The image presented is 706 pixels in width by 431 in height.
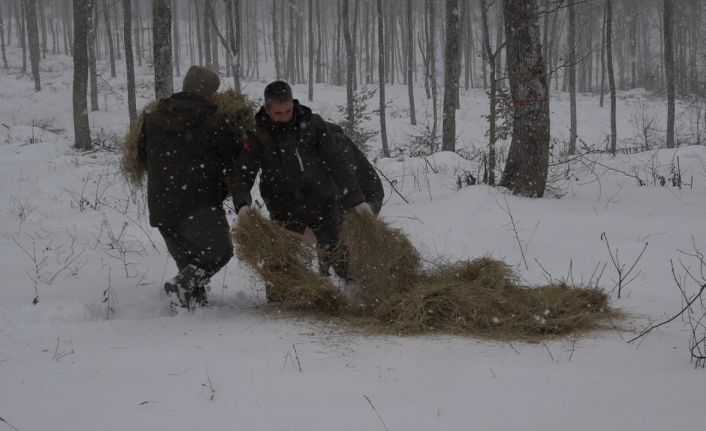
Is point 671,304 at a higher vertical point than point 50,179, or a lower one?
lower

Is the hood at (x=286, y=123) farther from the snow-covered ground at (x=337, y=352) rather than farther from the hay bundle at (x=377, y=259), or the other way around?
the snow-covered ground at (x=337, y=352)

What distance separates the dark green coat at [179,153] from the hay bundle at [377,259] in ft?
3.70

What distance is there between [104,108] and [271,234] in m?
25.1

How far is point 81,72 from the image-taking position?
1507 centimetres

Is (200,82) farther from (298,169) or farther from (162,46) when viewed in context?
(162,46)

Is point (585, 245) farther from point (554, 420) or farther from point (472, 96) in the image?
point (472, 96)

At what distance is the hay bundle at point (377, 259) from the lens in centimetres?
365

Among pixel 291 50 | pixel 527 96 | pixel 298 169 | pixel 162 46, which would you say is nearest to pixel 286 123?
pixel 298 169

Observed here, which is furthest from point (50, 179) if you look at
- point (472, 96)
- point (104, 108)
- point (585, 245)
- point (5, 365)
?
point (472, 96)

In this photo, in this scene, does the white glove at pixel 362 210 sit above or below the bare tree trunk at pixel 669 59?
below

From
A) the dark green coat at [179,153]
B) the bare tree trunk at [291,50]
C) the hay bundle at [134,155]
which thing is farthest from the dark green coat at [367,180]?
the bare tree trunk at [291,50]

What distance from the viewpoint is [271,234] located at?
3.69m

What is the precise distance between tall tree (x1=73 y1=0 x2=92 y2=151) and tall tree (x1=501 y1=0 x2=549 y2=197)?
12.7 metres

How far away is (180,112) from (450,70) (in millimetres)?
9233
